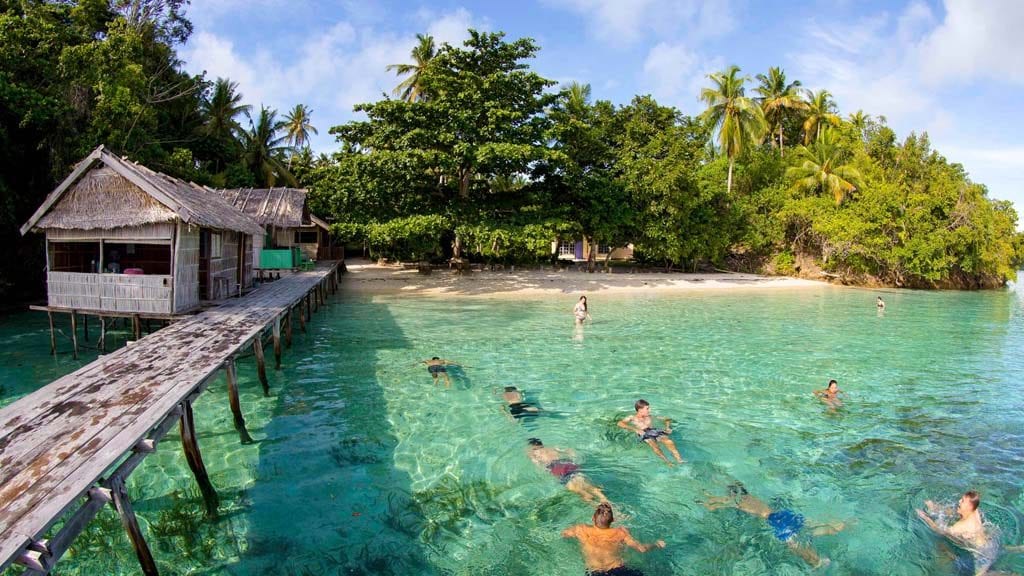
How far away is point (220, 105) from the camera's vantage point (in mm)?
35031

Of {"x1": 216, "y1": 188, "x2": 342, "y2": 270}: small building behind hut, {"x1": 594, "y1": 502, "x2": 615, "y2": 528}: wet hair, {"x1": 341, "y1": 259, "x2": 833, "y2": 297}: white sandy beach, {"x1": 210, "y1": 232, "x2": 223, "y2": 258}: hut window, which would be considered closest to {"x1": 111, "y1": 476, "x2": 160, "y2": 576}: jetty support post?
{"x1": 594, "y1": 502, "x2": 615, "y2": 528}: wet hair

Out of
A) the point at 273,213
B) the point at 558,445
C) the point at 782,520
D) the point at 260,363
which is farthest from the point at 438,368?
the point at 273,213

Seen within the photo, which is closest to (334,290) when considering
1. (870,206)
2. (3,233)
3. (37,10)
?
(3,233)

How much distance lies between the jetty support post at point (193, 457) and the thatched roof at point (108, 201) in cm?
597

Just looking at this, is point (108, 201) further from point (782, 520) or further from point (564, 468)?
point (782, 520)

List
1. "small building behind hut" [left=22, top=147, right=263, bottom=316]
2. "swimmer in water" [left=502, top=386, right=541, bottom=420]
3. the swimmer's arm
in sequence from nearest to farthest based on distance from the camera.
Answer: the swimmer's arm → "swimmer in water" [left=502, top=386, right=541, bottom=420] → "small building behind hut" [left=22, top=147, right=263, bottom=316]

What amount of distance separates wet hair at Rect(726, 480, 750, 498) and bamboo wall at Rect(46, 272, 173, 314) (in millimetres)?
10531

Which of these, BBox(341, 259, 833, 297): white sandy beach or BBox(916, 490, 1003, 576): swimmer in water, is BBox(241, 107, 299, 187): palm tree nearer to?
BBox(341, 259, 833, 297): white sandy beach

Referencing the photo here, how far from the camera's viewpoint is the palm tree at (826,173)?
111 feet

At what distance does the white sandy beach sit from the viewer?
26109mm

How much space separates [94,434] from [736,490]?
6.66m

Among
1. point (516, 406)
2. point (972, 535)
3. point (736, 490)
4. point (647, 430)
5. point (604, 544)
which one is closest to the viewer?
point (604, 544)

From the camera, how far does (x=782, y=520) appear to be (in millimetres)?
6301

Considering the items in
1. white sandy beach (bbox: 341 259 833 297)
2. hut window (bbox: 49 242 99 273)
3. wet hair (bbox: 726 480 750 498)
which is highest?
hut window (bbox: 49 242 99 273)
